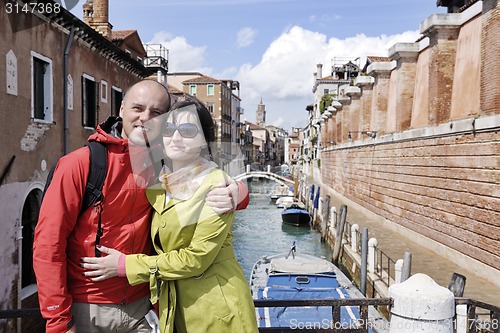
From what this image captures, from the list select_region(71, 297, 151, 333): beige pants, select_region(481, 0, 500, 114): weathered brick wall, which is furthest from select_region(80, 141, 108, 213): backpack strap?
select_region(481, 0, 500, 114): weathered brick wall

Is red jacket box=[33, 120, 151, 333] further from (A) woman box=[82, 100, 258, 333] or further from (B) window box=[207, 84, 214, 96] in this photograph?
(B) window box=[207, 84, 214, 96]

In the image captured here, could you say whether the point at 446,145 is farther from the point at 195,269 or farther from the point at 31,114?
the point at 195,269

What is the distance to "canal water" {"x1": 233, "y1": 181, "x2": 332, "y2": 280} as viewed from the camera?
17422 mm

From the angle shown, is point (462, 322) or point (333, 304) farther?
point (462, 322)

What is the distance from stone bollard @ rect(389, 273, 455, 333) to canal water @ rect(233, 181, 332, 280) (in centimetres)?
1125

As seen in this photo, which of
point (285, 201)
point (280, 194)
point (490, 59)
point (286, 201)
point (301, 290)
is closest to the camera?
point (301, 290)

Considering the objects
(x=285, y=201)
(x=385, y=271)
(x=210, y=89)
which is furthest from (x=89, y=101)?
(x=210, y=89)

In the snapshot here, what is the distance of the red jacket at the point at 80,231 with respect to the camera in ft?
5.71

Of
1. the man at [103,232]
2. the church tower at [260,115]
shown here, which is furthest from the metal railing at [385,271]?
the church tower at [260,115]

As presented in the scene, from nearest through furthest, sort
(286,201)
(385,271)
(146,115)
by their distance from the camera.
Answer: (146,115) < (385,271) < (286,201)

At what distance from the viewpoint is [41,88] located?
26.2 ft

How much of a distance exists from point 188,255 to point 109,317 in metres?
0.50

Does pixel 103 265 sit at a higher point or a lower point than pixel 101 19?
lower

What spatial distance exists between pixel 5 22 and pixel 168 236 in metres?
6.20
